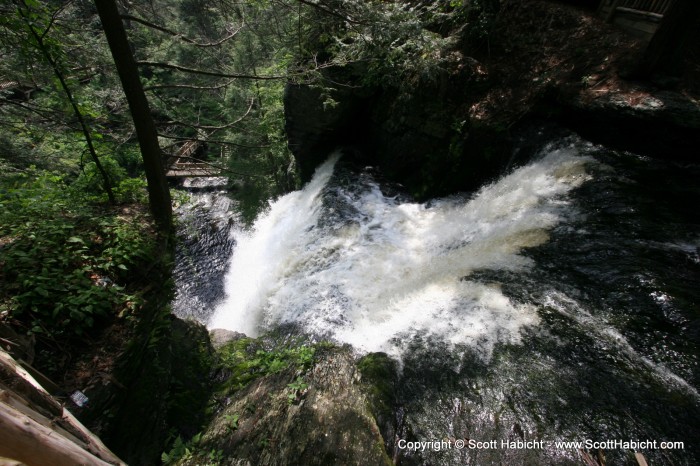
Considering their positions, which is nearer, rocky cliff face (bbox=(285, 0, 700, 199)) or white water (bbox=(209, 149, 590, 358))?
white water (bbox=(209, 149, 590, 358))

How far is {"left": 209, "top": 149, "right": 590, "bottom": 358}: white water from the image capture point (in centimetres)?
486

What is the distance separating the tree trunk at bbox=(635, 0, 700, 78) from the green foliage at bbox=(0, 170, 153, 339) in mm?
9641

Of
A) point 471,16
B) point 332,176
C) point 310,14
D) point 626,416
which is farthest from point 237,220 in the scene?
point 626,416

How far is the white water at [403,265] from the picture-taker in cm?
486

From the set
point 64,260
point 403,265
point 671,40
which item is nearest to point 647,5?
point 671,40

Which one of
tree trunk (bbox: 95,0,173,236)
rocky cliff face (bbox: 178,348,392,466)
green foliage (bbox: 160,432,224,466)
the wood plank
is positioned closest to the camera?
the wood plank

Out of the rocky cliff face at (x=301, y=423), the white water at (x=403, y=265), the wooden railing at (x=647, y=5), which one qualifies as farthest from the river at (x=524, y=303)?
the wooden railing at (x=647, y=5)

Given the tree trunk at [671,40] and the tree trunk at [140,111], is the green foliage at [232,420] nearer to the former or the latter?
the tree trunk at [140,111]

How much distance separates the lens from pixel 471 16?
8258 millimetres

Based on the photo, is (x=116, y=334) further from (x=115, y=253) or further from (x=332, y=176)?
(x=332, y=176)

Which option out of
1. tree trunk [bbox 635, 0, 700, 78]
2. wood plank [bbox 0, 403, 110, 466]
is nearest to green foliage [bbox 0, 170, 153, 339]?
wood plank [bbox 0, 403, 110, 466]

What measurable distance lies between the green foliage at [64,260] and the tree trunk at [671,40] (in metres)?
9.64

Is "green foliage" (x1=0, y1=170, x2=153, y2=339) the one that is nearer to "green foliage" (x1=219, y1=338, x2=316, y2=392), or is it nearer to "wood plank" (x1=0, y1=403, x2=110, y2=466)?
"green foliage" (x1=219, y1=338, x2=316, y2=392)

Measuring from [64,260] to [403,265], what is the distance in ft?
17.6
